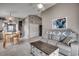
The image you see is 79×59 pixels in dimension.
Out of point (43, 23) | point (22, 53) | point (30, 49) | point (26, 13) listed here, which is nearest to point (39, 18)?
point (43, 23)

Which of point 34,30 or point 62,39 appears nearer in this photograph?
point 62,39

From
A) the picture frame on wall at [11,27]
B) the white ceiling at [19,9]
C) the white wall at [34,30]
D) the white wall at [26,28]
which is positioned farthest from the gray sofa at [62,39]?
the picture frame on wall at [11,27]

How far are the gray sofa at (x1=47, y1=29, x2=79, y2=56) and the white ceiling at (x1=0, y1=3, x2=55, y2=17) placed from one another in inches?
22.1

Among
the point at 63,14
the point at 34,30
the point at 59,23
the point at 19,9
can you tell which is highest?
the point at 19,9

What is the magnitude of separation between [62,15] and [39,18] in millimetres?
461

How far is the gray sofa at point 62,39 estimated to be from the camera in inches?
75.5

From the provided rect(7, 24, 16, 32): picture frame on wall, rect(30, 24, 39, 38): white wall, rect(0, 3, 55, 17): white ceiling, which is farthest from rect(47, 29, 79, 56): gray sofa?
rect(7, 24, 16, 32): picture frame on wall

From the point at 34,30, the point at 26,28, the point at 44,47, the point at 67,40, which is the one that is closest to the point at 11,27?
the point at 26,28

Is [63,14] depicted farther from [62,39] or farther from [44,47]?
[44,47]

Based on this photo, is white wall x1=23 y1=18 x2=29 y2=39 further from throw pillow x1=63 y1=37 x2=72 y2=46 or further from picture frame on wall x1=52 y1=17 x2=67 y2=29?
throw pillow x1=63 y1=37 x2=72 y2=46

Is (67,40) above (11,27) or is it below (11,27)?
below

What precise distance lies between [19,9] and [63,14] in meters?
0.87

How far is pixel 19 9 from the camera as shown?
2012 millimetres

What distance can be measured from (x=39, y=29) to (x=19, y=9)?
56cm
